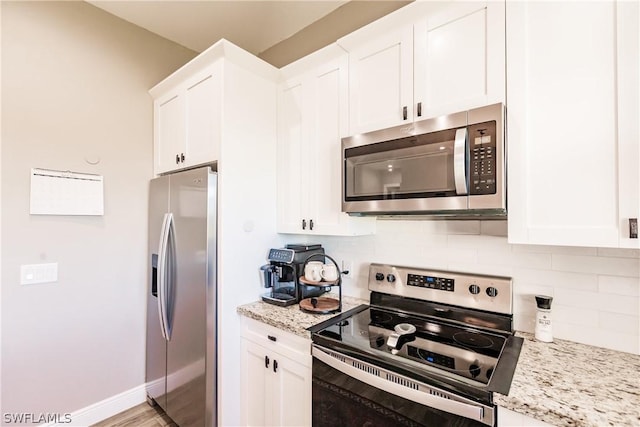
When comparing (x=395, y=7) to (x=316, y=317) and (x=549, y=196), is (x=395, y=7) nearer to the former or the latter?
(x=549, y=196)

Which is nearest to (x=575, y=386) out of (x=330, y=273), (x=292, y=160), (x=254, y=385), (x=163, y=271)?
(x=330, y=273)

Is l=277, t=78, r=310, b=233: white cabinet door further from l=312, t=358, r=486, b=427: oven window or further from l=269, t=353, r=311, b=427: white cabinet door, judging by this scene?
l=312, t=358, r=486, b=427: oven window

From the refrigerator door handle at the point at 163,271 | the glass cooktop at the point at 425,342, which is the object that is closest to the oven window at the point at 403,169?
the glass cooktop at the point at 425,342

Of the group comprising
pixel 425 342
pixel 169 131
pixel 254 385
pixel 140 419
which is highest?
pixel 169 131

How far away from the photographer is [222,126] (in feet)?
5.89

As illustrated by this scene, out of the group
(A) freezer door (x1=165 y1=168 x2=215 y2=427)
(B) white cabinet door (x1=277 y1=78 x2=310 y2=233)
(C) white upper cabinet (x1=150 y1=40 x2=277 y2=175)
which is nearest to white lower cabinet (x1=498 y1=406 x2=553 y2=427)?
(B) white cabinet door (x1=277 y1=78 x2=310 y2=233)

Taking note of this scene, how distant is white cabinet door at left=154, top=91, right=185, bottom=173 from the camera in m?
2.16

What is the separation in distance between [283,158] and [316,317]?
1.07 m

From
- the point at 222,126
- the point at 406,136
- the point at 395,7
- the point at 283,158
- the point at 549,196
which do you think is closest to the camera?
the point at 549,196

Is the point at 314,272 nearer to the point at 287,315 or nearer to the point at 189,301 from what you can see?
the point at 287,315

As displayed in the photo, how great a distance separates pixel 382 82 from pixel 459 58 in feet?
1.27

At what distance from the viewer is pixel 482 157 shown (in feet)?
4.11

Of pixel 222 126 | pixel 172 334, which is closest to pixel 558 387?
pixel 222 126

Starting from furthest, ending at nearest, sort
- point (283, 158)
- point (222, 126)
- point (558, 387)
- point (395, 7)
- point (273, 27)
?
point (273, 27) → point (283, 158) → point (395, 7) → point (222, 126) → point (558, 387)
